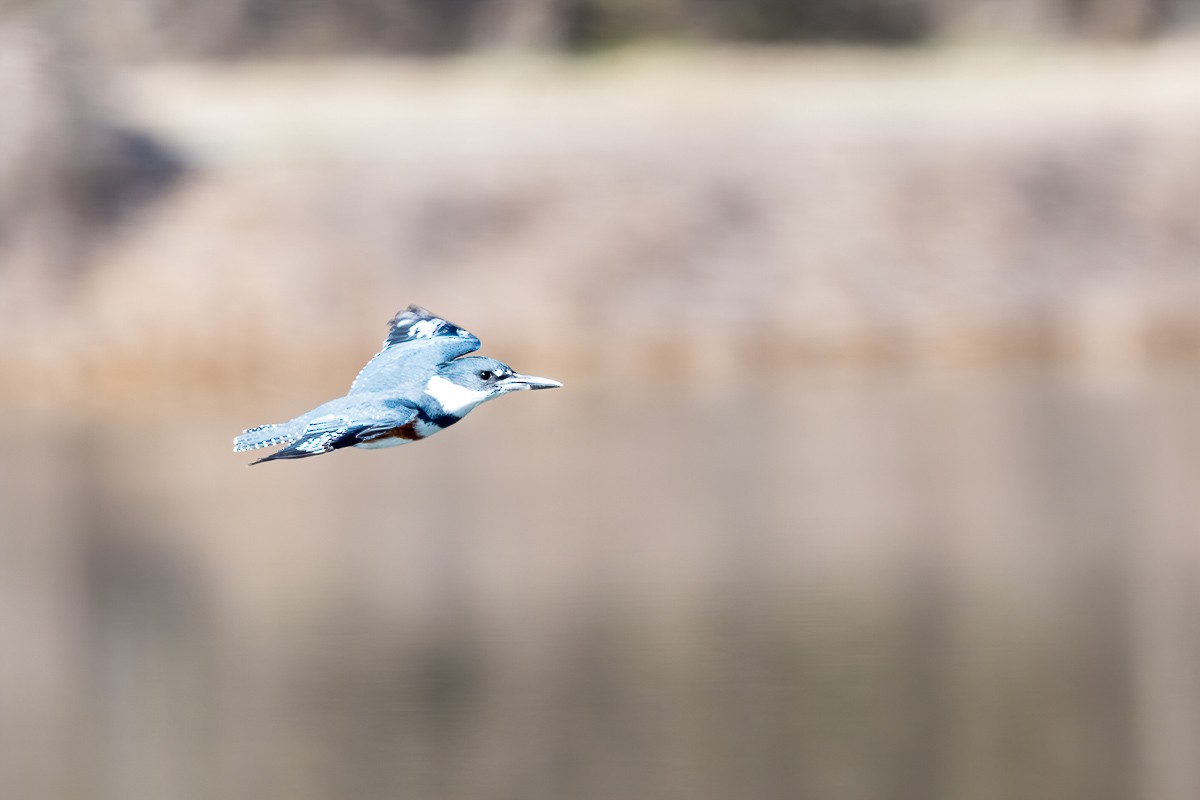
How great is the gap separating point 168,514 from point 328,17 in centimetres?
1239

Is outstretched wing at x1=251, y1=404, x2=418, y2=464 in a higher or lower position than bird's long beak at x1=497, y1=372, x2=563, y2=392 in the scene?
lower

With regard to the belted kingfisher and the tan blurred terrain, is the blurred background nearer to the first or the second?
the tan blurred terrain

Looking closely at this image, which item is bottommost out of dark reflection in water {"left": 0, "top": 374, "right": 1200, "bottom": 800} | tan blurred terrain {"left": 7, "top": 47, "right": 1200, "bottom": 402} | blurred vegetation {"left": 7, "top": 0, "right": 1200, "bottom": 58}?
dark reflection in water {"left": 0, "top": 374, "right": 1200, "bottom": 800}

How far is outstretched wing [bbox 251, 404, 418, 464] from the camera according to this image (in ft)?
19.3

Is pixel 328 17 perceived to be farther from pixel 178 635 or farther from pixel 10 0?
pixel 178 635

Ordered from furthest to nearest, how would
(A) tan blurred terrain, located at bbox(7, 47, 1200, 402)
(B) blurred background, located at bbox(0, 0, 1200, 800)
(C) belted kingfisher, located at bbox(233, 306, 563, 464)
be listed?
(A) tan blurred terrain, located at bbox(7, 47, 1200, 402), (B) blurred background, located at bbox(0, 0, 1200, 800), (C) belted kingfisher, located at bbox(233, 306, 563, 464)

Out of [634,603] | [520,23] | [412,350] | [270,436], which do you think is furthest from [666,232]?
[270,436]

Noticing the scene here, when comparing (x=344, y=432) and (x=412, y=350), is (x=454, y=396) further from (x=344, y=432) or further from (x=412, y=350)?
(x=412, y=350)

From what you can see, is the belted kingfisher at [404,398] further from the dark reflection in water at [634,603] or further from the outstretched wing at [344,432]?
the dark reflection in water at [634,603]

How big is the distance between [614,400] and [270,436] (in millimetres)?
15265

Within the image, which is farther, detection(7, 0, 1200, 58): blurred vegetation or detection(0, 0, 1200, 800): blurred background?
detection(7, 0, 1200, 58): blurred vegetation

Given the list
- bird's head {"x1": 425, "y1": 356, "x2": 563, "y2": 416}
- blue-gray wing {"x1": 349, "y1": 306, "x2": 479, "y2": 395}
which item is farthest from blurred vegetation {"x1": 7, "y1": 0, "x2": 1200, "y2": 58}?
bird's head {"x1": 425, "y1": 356, "x2": 563, "y2": 416}

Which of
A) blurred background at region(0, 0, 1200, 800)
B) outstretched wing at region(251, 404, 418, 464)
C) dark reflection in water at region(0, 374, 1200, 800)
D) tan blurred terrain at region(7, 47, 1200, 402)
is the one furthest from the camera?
tan blurred terrain at region(7, 47, 1200, 402)

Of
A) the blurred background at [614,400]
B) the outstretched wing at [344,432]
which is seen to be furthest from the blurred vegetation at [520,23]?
the outstretched wing at [344,432]
